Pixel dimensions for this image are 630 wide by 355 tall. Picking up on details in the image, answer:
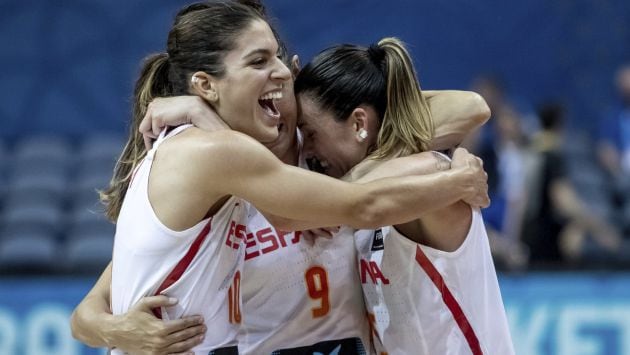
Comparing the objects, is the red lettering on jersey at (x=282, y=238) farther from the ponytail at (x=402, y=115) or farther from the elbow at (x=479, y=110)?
the elbow at (x=479, y=110)

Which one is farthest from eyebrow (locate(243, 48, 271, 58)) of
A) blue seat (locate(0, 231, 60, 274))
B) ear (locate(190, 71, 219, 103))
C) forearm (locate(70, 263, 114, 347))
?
blue seat (locate(0, 231, 60, 274))

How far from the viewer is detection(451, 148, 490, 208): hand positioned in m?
3.71

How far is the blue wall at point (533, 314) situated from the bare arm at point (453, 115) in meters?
3.48

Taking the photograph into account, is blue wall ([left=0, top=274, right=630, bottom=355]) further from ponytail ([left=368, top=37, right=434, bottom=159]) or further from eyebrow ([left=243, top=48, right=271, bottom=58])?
eyebrow ([left=243, top=48, right=271, bottom=58])

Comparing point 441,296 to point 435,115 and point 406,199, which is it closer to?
point 406,199

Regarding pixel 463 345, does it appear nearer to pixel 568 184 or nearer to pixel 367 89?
pixel 367 89

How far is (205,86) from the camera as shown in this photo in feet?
12.4

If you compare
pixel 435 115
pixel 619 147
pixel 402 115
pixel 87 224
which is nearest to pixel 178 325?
pixel 402 115

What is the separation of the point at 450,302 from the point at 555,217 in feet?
14.9

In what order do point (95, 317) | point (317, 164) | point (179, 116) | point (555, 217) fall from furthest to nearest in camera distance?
1. point (555, 217)
2. point (317, 164)
3. point (95, 317)
4. point (179, 116)

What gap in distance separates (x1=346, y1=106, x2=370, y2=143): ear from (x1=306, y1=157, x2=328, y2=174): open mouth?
0.20 m

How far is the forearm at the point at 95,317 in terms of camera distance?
151 inches

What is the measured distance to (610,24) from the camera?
32.3ft

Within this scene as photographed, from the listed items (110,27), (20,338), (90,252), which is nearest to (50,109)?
(110,27)
